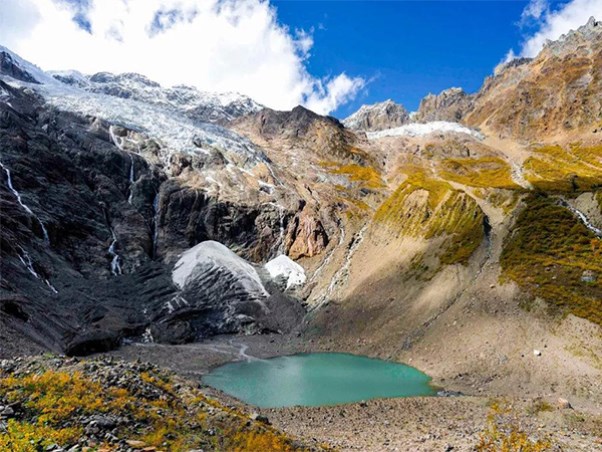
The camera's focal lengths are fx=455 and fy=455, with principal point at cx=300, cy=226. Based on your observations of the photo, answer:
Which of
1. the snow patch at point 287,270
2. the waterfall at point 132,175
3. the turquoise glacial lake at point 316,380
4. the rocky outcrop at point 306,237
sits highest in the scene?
the waterfall at point 132,175

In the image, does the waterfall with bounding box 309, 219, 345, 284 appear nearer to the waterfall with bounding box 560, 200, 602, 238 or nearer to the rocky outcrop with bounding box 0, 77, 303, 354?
the rocky outcrop with bounding box 0, 77, 303, 354

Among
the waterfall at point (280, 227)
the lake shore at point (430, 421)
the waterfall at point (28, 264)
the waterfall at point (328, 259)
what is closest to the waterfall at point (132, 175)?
the waterfall at point (280, 227)

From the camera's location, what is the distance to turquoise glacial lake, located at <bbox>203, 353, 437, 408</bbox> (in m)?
48.1

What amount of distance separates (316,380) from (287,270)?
4716cm

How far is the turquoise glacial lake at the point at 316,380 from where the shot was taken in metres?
48.1

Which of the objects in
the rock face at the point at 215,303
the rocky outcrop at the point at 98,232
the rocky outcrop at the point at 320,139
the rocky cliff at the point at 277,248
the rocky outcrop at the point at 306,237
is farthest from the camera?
the rocky outcrop at the point at 320,139

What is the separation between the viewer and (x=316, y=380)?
2222 inches

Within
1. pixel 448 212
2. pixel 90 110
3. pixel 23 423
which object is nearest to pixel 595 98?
pixel 448 212

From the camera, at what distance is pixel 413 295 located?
7456 centimetres

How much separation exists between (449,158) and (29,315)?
165 metres

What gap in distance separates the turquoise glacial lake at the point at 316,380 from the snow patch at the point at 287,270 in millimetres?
28287

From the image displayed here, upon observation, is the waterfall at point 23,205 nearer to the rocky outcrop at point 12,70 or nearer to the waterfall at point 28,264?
the waterfall at point 28,264

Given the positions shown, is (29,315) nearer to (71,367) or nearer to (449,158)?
(71,367)

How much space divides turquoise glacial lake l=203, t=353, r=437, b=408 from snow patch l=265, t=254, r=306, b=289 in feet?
92.8
